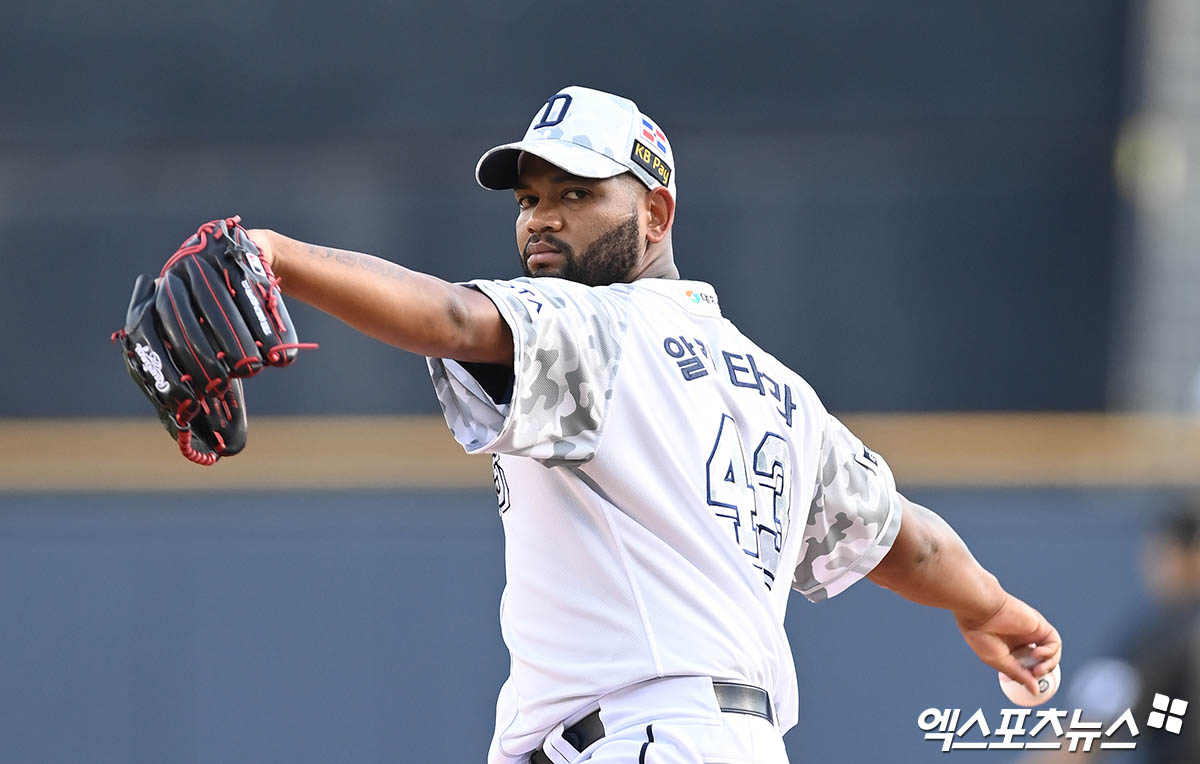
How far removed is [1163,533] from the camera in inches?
216

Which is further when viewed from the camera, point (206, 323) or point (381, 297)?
point (381, 297)

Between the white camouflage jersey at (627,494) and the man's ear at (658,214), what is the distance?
208mm

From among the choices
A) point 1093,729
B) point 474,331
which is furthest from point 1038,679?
point 474,331

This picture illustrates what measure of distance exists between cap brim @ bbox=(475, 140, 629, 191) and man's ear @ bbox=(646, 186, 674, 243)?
0.35 feet

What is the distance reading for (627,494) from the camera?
112 inches

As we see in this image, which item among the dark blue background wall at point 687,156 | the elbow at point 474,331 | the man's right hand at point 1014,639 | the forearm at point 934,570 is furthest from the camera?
the dark blue background wall at point 687,156

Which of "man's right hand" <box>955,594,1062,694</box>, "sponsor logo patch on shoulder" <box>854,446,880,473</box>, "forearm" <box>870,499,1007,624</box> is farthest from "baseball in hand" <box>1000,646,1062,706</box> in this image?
"sponsor logo patch on shoulder" <box>854,446,880,473</box>

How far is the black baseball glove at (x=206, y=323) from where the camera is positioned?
Answer: 2.28 m

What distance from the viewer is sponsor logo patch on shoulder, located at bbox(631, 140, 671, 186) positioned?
3.26m

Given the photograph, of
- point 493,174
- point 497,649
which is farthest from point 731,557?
point 497,649

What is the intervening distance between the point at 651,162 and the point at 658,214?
107 millimetres

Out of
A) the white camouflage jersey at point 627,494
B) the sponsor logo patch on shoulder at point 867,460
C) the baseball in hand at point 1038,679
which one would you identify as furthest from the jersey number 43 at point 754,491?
the baseball in hand at point 1038,679

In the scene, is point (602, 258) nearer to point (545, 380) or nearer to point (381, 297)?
point (545, 380)

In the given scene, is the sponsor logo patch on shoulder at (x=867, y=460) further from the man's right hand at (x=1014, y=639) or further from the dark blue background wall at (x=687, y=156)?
the dark blue background wall at (x=687, y=156)
